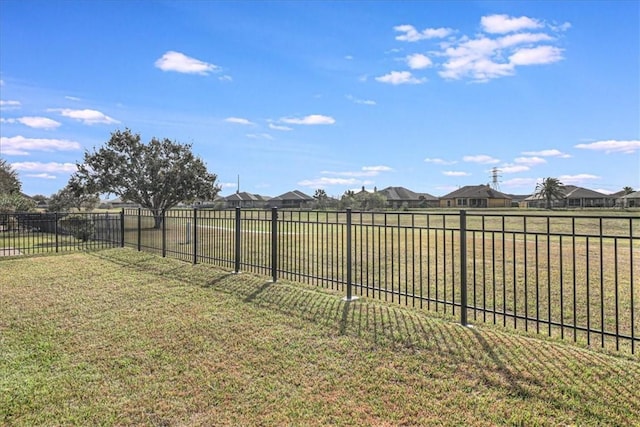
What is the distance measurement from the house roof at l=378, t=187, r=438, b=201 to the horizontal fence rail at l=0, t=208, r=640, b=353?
60.0 m

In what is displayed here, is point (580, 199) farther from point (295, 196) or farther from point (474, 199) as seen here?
point (295, 196)

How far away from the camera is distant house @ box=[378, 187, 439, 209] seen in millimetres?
70456

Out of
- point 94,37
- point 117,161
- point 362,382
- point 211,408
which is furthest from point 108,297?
point 117,161

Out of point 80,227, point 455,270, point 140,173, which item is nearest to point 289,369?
point 455,270

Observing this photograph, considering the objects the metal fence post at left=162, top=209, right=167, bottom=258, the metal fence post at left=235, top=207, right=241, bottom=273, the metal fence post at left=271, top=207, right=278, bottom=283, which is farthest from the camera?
the metal fence post at left=162, top=209, right=167, bottom=258

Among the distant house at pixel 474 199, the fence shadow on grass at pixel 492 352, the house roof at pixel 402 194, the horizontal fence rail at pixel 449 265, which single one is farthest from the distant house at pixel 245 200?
the fence shadow on grass at pixel 492 352

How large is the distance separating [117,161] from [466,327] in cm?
2496

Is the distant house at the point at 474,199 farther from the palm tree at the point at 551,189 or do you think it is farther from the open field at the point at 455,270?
the open field at the point at 455,270

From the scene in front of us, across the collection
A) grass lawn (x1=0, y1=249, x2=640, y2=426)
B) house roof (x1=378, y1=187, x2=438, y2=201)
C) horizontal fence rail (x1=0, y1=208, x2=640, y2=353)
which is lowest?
grass lawn (x1=0, y1=249, x2=640, y2=426)

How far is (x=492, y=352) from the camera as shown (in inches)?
144

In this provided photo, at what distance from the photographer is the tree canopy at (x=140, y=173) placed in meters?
23.9

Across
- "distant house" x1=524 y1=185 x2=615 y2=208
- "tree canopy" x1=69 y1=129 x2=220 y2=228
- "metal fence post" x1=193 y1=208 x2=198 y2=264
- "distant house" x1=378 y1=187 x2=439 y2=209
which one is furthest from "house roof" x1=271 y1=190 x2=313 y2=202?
"metal fence post" x1=193 y1=208 x2=198 y2=264

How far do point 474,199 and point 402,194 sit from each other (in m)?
13.9

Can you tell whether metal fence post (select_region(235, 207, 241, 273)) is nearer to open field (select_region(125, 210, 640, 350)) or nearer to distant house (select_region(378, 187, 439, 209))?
open field (select_region(125, 210, 640, 350))
